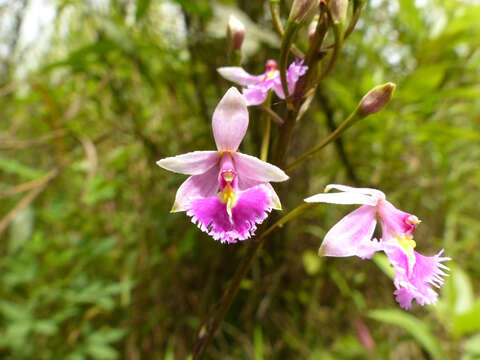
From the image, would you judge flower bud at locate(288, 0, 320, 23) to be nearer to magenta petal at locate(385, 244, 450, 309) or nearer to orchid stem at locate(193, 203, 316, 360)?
orchid stem at locate(193, 203, 316, 360)

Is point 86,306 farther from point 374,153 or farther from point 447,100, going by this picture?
point 447,100

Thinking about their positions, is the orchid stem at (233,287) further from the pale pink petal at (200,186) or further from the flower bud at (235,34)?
the flower bud at (235,34)

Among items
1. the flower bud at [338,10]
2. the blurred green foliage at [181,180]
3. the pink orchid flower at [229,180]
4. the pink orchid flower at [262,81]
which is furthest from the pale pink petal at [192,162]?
the blurred green foliage at [181,180]

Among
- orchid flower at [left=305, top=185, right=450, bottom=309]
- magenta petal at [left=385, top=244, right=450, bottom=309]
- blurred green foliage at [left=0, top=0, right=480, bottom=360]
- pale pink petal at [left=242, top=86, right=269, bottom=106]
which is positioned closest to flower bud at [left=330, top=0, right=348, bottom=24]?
pale pink petal at [left=242, top=86, right=269, bottom=106]

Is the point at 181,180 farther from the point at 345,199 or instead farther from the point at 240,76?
the point at 345,199

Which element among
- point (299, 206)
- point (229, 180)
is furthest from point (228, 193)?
point (299, 206)

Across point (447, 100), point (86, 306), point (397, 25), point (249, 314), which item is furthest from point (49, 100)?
point (447, 100)
